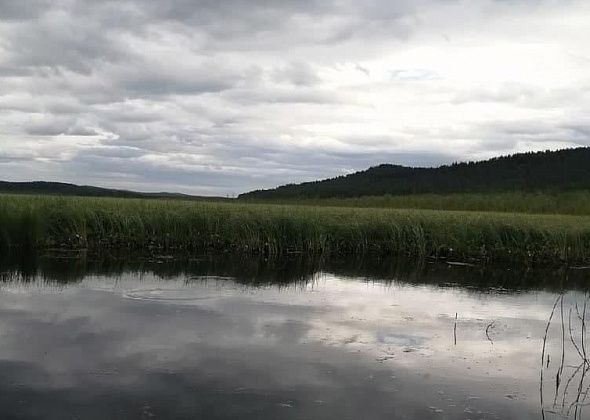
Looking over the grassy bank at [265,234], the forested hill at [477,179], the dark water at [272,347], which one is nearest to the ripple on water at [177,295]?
the dark water at [272,347]

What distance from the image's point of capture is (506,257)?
51.6 feet

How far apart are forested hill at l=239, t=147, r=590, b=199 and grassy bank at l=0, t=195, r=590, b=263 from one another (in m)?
44.8

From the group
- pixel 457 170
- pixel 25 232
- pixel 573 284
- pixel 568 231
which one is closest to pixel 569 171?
pixel 457 170

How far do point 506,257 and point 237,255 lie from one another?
679 centimetres

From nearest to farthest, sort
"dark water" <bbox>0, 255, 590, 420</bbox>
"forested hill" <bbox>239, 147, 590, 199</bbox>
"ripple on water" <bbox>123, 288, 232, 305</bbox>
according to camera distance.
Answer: "dark water" <bbox>0, 255, 590, 420</bbox>, "ripple on water" <bbox>123, 288, 232, 305</bbox>, "forested hill" <bbox>239, 147, 590, 199</bbox>

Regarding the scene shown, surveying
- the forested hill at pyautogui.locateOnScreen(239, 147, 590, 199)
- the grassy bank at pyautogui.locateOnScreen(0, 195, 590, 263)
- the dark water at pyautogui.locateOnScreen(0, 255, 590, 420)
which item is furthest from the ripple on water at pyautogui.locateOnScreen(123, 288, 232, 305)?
the forested hill at pyautogui.locateOnScreen(239, 147, 590, 199)

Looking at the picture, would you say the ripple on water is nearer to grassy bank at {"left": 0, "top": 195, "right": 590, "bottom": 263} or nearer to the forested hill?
grassy bank at {"left": 0, "top": 195, "right": 590, "bottom": 263}

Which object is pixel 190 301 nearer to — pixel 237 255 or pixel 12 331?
pixel 12 331

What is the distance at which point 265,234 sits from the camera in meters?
15.4

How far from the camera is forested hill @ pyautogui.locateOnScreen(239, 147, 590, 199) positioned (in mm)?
65812

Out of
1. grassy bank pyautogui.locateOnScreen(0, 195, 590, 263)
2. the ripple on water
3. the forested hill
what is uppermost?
the forested hill

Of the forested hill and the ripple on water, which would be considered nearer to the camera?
the ripple on water

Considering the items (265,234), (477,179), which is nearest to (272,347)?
(265,234)

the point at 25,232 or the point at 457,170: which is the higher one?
Result: the point at 457,170
